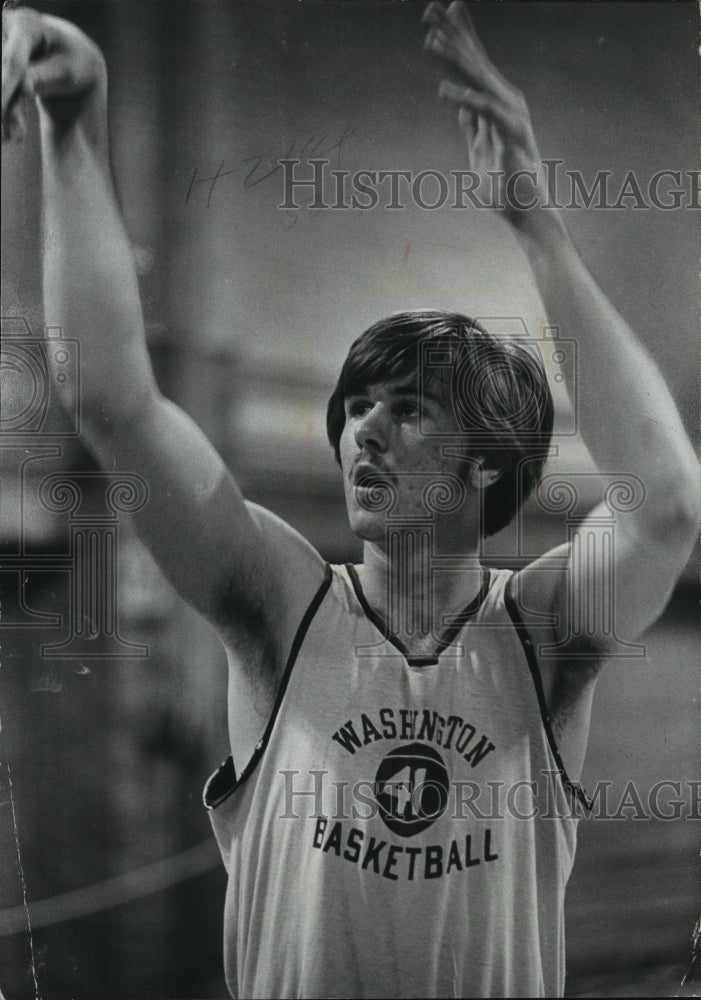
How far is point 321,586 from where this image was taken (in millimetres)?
2312

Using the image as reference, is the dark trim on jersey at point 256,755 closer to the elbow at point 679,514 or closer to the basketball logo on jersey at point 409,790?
the basketball logo on jersey at point 409,790

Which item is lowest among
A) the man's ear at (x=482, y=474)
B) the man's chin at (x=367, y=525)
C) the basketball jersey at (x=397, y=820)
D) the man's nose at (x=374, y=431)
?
the basketball jersey at (x=397, y=820)

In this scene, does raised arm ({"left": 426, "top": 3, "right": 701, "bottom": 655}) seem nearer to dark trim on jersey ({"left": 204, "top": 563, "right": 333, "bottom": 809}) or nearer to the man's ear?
the man's ear

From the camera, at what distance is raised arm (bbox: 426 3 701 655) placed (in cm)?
230

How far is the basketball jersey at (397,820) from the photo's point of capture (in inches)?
87.4

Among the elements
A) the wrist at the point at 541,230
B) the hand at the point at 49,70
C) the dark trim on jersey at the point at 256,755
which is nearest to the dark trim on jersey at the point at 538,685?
the dark trim on jersey at the point at 256,755

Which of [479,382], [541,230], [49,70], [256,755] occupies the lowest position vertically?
[256,755]

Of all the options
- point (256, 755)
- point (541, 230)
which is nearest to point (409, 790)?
point (256, 755)

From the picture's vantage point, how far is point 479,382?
7.56 ft

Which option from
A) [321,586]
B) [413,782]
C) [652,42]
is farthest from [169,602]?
[652,42]

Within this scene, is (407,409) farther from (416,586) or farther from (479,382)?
(416,586)

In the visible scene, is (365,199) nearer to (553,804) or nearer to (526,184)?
(526,184)

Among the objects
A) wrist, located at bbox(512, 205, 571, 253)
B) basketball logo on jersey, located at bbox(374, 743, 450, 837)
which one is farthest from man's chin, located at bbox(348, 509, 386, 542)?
wrist, located at bbox(512, 205, 571, 253)

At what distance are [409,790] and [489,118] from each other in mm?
1525
